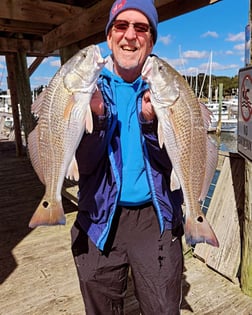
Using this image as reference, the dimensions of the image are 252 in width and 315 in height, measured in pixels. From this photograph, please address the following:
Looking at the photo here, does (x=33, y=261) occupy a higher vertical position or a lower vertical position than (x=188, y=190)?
lower

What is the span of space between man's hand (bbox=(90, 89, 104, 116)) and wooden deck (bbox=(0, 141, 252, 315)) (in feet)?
6.29

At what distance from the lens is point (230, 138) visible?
2434cm

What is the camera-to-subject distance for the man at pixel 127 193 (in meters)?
1.47

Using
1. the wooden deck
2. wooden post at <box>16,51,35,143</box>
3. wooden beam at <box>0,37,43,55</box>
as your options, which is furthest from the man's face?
wooden post at <box>16,51,35,143</box>

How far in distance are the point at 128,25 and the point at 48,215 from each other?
3.13 feet

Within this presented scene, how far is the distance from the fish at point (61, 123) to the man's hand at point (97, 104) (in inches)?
2.0

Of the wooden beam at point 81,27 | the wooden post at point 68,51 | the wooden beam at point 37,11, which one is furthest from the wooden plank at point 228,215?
the wooden beam at point 37,11

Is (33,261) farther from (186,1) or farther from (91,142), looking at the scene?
(186,1)

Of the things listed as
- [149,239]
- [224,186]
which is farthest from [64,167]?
[224,186]

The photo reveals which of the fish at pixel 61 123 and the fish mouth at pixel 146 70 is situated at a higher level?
the fish mouth at pixel 146 70

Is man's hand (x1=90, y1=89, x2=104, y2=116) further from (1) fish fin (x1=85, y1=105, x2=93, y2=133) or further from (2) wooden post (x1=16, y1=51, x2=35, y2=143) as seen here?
(2) wooden post (x1=16, y1=51, x2=35, y2=143)

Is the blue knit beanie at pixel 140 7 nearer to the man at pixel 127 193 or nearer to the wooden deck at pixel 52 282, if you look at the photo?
the man at pixel 127 193

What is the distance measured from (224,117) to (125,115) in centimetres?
2881

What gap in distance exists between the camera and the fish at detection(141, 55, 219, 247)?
4.49 ft
